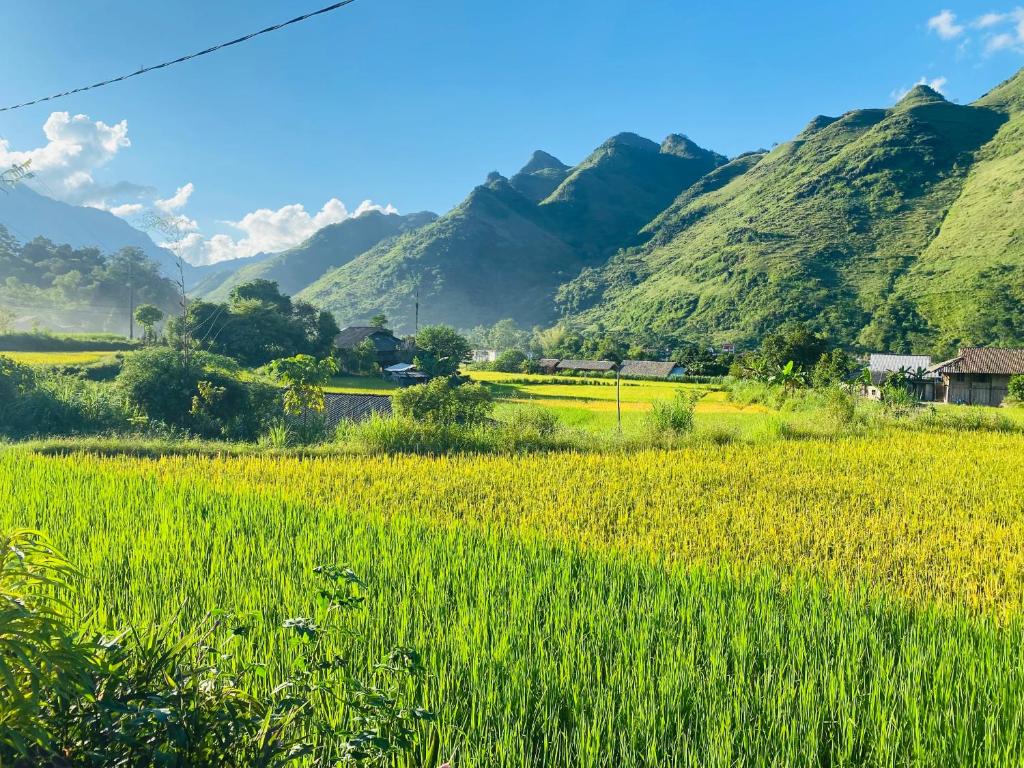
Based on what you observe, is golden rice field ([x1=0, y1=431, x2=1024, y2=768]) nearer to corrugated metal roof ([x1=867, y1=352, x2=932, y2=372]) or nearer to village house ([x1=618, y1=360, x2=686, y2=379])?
corrugated metal roof ([x1=867, y1=352, x2=932, y2=372])

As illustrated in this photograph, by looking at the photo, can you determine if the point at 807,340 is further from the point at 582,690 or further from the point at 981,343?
the point at 582,690

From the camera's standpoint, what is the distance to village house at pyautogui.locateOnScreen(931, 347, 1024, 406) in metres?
31.3

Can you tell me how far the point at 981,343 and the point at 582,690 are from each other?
66.3 metres

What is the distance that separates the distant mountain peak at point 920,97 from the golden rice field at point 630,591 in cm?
15606

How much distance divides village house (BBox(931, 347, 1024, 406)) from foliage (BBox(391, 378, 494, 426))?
3192 centimetres

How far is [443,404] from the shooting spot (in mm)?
14523

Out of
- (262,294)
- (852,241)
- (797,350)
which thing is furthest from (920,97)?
(262,294)

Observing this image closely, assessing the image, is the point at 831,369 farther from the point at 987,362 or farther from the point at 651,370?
the point at 651,370

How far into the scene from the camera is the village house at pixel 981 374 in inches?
1233

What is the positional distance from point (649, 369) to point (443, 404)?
4723 centimetres

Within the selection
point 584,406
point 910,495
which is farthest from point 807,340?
point 910,495

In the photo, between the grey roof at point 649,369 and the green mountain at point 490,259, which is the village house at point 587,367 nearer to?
the grey roof at point 649,369

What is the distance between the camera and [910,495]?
26.2 ft

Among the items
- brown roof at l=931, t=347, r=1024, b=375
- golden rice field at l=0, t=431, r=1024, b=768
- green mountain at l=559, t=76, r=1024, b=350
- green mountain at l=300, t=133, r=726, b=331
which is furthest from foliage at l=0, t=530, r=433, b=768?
green mountain at l=300, t=133, r=726, b=331
